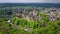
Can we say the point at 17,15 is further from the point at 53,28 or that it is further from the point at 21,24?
the point at 53,28

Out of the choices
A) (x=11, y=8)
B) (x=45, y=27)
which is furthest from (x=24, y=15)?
(x=45, y=27)

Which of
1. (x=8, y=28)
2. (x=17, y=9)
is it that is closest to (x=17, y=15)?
(x=17, y=9)

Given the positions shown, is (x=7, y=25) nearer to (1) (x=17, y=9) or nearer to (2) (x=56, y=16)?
(1) (x=17, y=9)

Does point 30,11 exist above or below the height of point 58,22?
above

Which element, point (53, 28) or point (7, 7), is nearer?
point (53, 28)

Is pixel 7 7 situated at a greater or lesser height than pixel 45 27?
greater

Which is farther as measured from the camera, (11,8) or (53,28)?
(11,8)

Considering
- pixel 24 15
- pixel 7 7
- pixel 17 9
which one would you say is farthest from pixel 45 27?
pixel 7 7

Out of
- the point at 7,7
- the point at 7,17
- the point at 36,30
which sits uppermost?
the point at 7,7
